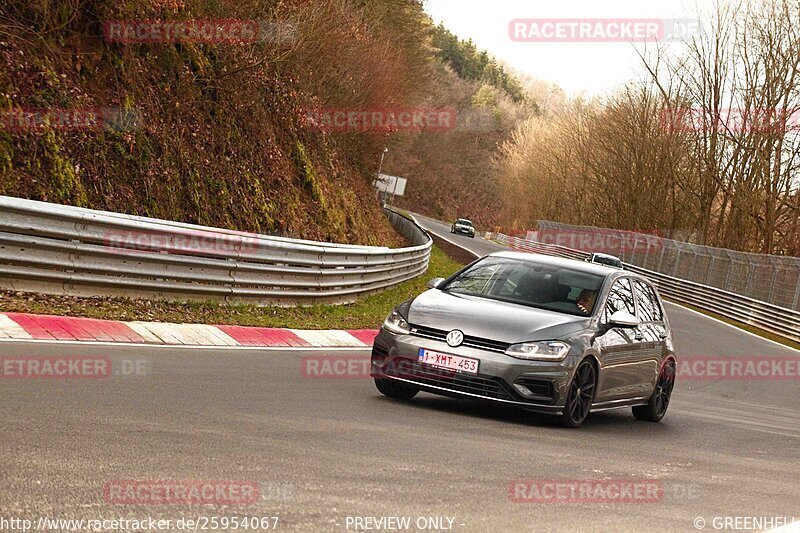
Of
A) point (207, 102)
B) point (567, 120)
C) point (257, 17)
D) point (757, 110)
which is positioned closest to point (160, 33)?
point (207, 102)

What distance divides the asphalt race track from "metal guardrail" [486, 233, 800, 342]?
2341 cm

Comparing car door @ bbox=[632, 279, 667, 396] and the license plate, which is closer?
the license plate

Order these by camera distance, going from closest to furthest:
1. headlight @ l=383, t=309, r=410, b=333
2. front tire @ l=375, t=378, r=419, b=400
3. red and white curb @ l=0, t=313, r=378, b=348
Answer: headlight @ l=383, t=309, r=410, b=333 → front tire @ l=375, t=378, r=419, b=400 → red and white curb @ l=0, t=313, r=378, b=348

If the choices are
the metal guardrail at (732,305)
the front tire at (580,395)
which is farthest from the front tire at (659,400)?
the metal guardrail at (732,305)

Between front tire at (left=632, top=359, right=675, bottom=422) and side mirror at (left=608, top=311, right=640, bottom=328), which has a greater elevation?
side mirror at (left=608, top=311, right=640, bottom=328)

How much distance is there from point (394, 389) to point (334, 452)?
3.36m

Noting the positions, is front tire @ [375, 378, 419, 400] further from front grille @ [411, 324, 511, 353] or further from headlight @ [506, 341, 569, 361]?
headlight @ [506, 341, 569, 361]

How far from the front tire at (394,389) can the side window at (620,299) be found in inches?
75.6

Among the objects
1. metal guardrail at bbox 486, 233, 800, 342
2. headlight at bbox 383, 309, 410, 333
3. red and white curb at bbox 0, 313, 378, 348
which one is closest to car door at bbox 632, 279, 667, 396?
headlight at bbox 383, 309, 410, 333

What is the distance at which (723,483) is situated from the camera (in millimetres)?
7934

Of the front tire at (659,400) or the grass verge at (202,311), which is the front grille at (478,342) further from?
the grass verge at (202,311)

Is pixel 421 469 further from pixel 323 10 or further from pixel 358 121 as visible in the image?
pixel 358 121

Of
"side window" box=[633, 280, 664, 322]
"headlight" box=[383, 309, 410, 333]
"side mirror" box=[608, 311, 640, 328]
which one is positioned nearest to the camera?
"headlight" box=[383, 309, 410, 333]

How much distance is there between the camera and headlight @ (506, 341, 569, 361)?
31.0ft
